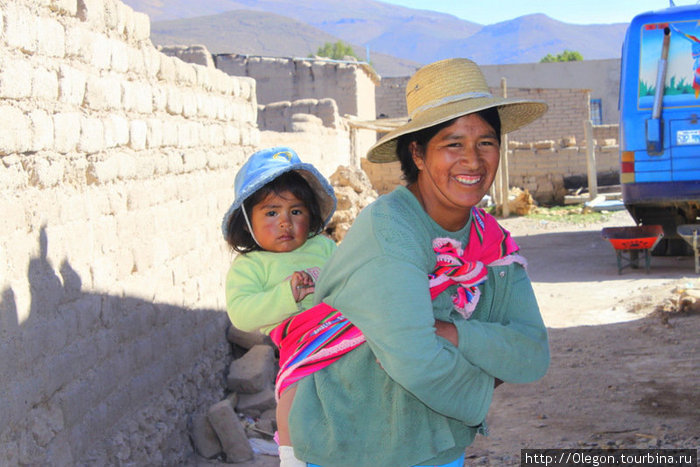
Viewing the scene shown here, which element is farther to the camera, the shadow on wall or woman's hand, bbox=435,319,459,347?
the shadow on wall

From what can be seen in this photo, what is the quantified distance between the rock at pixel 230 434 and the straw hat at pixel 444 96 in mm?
2807

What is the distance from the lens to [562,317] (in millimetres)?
7285

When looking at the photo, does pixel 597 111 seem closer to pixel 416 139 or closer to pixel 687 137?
pixel 687 137

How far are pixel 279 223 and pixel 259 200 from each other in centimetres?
13

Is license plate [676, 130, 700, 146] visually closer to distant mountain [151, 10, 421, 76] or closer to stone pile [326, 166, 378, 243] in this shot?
stone pile [326, 166, 378, 243]

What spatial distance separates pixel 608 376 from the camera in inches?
205

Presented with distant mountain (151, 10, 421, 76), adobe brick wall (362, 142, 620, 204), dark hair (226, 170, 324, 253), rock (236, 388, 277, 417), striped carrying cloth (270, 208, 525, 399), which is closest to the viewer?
striped carrying cloth (270, 208, 525, 399)

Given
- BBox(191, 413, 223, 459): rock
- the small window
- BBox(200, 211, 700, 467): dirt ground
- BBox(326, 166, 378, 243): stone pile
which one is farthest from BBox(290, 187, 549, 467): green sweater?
the small window

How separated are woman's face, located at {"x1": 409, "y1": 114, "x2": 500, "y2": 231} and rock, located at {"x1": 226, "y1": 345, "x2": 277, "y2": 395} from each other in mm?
3559

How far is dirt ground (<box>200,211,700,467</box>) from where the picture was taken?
407cm

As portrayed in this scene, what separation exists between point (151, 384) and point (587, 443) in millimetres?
2469

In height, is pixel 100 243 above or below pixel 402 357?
above

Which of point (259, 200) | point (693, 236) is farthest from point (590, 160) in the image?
point (259, 200)

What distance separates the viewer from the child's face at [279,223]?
274cm
